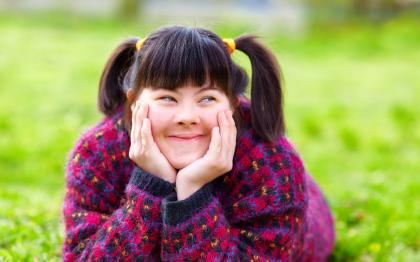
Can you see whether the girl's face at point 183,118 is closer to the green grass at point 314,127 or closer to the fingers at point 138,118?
the fingers at point 138,118

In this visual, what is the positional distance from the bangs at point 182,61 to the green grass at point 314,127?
1.72ft

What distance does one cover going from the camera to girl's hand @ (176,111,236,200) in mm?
2660

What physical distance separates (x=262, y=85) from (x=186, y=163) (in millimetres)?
523

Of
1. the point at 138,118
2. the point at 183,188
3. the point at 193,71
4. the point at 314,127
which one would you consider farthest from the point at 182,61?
the point at 314,127

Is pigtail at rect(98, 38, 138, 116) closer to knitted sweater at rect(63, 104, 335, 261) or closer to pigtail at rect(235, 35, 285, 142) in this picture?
knitted sweater at rect(63, 104, 335, 261)

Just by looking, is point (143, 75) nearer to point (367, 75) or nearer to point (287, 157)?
point (287, 157)

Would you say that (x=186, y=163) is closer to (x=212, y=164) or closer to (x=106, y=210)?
(x=212, y=164)

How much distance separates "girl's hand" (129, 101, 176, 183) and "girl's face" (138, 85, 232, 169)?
0.03 metres

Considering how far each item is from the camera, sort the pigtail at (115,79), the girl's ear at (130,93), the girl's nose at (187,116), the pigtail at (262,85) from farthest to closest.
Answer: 1. the pigtail at (115,79)
2. the pigtail at (262,85)
3. the girl's ear at (130,93)
4. the girl's nose at (187,116)

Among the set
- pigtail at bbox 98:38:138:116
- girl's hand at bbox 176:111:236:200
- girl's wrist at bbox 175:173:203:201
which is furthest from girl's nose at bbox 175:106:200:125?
pigtail at bbox 98:38:138:116

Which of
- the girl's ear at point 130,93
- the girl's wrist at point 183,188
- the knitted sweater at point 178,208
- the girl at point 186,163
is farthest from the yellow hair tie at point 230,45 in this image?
the girl's wrist at point 183,188

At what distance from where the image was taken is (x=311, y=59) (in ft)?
44.5

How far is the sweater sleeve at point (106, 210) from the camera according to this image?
8.70ft

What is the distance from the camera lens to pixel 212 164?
2.65 metres
